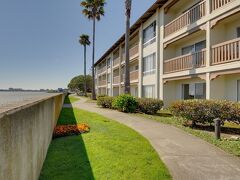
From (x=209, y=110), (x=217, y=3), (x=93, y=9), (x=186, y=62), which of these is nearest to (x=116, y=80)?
(x=93, y=9)

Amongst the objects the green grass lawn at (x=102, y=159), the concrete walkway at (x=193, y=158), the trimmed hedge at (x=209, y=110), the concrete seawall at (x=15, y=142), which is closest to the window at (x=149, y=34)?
the trimmed hedge at (x=209, y=110)

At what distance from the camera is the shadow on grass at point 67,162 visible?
577 cm

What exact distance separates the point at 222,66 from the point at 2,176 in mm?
13863

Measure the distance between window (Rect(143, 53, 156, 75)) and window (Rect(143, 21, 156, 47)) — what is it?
1.53 m

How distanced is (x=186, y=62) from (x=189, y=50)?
6.74 feet

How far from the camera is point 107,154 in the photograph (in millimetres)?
7262

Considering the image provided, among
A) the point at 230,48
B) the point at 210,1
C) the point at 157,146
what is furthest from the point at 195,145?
the point at 210,1

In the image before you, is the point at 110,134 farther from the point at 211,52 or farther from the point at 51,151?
the point at 211,52

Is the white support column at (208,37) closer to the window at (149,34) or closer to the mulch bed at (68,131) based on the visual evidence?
the window at (149,34)

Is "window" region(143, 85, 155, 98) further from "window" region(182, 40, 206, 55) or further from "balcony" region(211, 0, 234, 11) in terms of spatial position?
"balcony" region(211, 0, 234, 11)

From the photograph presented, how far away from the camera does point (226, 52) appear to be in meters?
14.0

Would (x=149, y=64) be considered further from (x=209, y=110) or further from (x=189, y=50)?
(x=209, y=110)

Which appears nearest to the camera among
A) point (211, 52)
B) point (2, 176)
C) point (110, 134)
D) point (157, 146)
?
point (2, 176)

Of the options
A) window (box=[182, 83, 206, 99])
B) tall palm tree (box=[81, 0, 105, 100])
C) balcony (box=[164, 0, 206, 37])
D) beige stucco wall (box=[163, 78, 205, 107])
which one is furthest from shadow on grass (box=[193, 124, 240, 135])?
tall palm tree (box=[81, 0, 105, 100])
